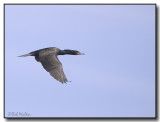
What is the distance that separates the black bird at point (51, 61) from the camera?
12284 mm

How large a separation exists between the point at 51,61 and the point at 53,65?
0.56 feet

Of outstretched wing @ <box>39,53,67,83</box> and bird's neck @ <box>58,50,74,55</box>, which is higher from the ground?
bird's neck @ <box>58,50,74,55</box>

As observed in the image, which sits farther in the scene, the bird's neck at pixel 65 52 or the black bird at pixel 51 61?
the bird's neck at pixel 65 52

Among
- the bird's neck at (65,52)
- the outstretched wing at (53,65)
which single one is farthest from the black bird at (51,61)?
the bird's neck at (65,52)

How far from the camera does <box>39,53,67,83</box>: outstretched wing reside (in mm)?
12242

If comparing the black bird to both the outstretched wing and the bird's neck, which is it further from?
the bird's neck

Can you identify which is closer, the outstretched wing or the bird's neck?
the outstretched wing

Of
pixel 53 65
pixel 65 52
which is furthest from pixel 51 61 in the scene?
pixel 65 52

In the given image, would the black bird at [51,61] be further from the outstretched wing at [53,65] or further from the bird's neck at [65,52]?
the bird's neck at [65,52]

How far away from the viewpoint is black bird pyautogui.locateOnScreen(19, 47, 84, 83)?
40.3 ft

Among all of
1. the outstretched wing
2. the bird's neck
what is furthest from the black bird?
the bird's neck

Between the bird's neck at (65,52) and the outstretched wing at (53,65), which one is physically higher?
the bird's neck at (65,52)

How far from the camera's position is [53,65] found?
12523 mm

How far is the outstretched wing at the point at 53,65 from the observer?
40.2ft
